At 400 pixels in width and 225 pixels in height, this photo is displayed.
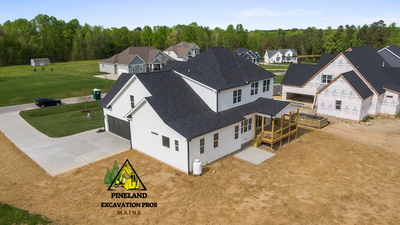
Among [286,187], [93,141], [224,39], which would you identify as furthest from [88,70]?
[224,39]

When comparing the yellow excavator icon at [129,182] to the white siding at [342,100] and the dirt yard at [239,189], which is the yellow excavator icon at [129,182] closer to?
the dirt yard at [239,189]

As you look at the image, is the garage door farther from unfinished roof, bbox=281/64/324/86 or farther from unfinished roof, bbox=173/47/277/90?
unfinished roof, bbox=281/64/324/86

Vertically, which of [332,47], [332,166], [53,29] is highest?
[53,29]

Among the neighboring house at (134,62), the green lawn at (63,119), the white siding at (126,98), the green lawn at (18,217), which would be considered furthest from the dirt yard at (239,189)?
the neighboring house at (134,62)

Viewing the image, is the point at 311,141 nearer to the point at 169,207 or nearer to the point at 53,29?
the point at 169,207

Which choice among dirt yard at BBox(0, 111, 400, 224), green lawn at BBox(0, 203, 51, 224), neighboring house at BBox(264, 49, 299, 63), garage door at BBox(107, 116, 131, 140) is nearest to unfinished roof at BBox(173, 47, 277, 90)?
dirt yard at BBox(0, 111, 400, 224)

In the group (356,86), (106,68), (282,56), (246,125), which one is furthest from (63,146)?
(282,56)
